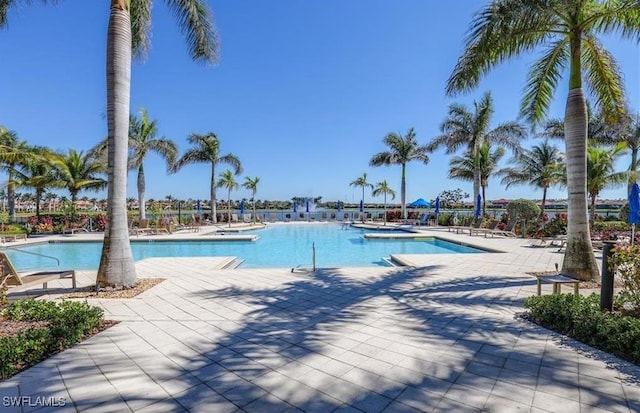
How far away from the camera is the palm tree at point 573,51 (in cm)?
620

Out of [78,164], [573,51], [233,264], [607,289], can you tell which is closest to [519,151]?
[573,51]

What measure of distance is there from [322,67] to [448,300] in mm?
16165

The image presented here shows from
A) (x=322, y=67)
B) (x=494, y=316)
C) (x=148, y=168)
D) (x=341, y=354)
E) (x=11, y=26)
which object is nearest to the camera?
(x=341, y=354)

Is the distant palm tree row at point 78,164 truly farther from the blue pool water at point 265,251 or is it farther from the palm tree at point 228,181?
the palm tree at point 228,181

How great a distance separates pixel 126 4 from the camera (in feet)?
20.1

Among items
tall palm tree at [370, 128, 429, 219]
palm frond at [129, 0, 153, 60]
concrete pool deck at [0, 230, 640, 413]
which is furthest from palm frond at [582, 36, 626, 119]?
tall palm tree at [370, 128, 429, 219]

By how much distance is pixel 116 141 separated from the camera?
6.01 metres

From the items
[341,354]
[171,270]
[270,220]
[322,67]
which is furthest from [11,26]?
[270,220]

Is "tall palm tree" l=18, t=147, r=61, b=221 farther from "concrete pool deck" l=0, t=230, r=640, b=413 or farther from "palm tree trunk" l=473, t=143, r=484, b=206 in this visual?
"palm tree trunk" l=473, t=143, r=484, b=206

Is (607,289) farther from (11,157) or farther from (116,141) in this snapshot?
(11,157)

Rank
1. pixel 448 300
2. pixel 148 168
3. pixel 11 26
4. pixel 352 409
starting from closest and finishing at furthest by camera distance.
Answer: pixel 352 409
pixel 448 300
pixel 11 26
pixel 148 168

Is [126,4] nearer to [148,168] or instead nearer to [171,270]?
[171,270]

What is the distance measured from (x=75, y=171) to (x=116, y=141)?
20.2m

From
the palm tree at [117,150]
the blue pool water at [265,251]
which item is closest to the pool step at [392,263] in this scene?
the blue pool water at [265,251]
